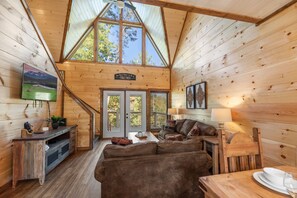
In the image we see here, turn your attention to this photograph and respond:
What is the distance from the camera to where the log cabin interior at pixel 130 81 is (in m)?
2.23

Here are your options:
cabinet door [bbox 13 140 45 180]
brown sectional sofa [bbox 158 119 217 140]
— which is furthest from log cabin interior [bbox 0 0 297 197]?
brown sectional sofa [bbox 158 119 217 140]

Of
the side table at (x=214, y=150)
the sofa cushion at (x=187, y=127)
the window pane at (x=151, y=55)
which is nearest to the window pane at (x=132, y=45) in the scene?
the window pane at (x=151, y=55)

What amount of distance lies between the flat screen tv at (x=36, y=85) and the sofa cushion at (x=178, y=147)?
282 centimetres

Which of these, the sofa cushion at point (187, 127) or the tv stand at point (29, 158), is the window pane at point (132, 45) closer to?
the sofa cushion at point (187, 127)

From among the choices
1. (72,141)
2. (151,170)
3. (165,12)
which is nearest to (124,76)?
(165,12)

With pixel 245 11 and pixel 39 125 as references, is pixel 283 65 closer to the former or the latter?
pixel 245 11

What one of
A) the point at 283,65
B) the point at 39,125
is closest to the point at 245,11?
the point at 283,65

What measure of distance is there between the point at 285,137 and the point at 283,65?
1.09 meters

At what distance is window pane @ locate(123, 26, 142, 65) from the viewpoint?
662cm

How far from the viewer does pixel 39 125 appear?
11.9ft

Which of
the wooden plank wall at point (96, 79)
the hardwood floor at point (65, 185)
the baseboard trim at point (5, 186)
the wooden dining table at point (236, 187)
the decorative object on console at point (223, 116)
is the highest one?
the wooden plank wall at point (96, 79)

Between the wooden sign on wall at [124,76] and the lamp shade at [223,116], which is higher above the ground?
the wooden sign on wall at [124,76]

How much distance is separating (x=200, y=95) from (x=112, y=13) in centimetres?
522

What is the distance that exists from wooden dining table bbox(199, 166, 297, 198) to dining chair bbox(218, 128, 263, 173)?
0.15 meters
